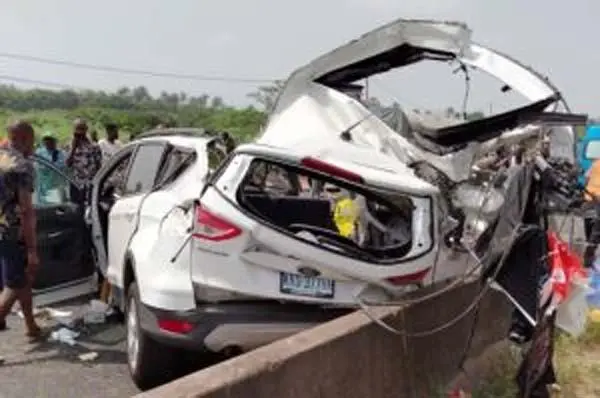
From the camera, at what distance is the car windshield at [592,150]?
53.6ft

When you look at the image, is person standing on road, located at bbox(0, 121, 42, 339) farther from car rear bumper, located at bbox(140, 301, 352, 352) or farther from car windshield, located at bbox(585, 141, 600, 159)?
car windshield, located at bbox(585, 141, 600, 159)

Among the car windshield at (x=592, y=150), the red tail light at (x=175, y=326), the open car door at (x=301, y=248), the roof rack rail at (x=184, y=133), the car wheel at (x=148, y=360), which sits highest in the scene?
the roof rack rail at (x=184, y=133)

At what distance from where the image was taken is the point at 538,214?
189 inches

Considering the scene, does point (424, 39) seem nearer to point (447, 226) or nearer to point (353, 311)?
point (447, 226)

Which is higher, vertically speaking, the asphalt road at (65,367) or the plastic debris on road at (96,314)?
the plastic debris on road at (96,314)

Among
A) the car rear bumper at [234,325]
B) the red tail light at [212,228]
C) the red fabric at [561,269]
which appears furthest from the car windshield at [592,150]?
the red tail light at [212,228]

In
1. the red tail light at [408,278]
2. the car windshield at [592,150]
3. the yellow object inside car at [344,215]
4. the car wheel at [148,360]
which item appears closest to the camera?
the red tail light at [408,278]

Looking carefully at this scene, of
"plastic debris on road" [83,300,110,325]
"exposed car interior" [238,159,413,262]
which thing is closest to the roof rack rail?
"exposed car interior" [238,159,413,262]

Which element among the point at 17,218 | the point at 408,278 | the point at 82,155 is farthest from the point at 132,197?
the point at 82,155

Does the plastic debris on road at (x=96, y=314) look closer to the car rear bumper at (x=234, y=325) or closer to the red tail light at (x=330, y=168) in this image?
the car rear bumper at (x=234, y=325)

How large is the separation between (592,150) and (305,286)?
12760 millimetres

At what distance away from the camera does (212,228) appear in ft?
16.4

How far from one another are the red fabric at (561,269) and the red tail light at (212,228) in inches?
68.8

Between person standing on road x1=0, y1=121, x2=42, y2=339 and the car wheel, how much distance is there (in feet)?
4.80
